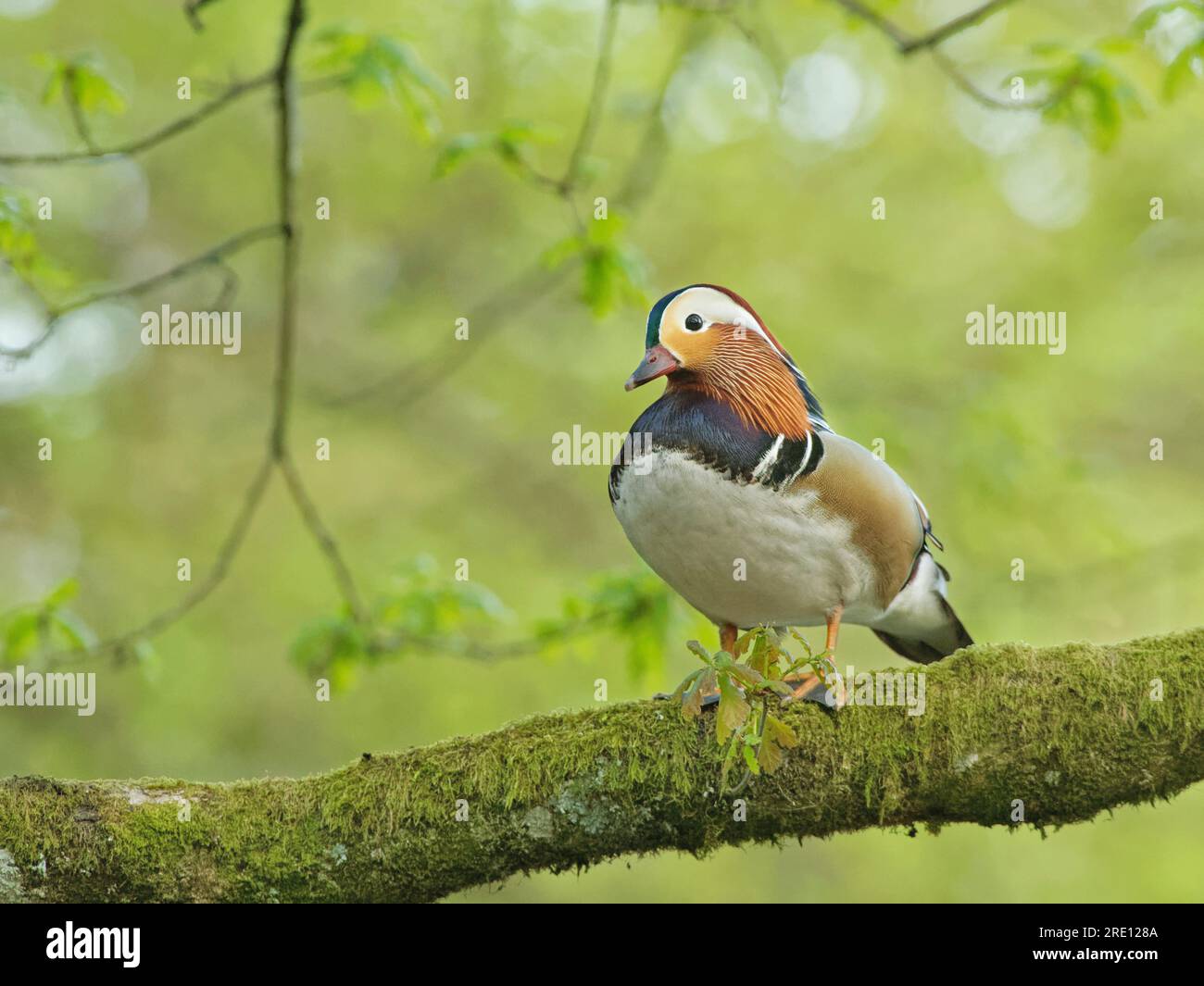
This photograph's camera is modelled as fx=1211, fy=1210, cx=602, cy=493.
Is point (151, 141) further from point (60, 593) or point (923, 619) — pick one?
point (923, 619)

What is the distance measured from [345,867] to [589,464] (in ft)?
16.9

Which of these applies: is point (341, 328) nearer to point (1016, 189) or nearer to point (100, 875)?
point (1016, 189)

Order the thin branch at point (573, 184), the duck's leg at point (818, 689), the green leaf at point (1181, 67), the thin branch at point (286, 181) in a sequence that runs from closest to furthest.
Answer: the duck's leg at point (818, 689) → the green leaf at point (1181, 67) → the thin branch at point (286, 181) → the thin branch at point (573, 184)

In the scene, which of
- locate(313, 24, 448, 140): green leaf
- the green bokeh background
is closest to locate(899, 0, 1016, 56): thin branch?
locate(313, 24, 448, 140): green leaf

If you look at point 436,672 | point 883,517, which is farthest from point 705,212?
point 883,517

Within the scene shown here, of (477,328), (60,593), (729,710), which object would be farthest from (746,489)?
(477,328)

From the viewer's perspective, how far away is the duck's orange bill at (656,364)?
2762 millimetres

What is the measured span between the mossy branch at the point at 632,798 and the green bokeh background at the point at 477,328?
4.49 meters

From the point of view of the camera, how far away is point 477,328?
684 centimetres

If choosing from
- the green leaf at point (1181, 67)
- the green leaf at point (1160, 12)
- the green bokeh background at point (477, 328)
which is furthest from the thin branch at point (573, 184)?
the green leaf at point (1181, 67)

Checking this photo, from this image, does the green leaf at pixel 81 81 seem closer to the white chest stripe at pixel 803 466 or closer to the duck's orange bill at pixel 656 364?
the duck's orange bill at pixel 656 364

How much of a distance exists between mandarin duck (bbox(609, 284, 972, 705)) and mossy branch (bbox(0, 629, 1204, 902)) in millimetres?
267

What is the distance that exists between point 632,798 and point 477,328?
465 cm

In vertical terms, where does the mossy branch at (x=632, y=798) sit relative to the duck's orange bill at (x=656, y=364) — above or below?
below
